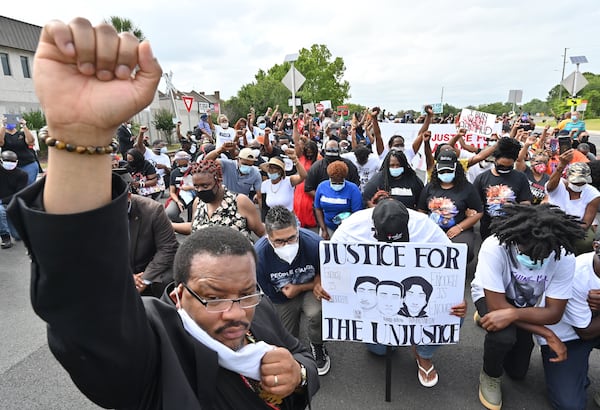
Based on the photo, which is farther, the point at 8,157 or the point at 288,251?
the point at 8,157

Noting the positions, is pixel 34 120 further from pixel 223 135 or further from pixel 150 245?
pixel 150 245

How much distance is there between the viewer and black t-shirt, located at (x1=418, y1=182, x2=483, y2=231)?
4652 millimetres

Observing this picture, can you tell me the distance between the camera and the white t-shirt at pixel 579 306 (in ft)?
9.08

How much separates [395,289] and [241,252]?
184 cm

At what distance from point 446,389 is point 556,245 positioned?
1457mm

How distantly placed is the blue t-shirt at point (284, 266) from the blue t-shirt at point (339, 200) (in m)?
1.42

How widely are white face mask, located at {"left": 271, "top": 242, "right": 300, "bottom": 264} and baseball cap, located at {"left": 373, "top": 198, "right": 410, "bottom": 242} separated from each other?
70cm

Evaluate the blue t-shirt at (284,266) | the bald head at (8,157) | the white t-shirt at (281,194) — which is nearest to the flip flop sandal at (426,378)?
the blue t-shirt at (284,266)

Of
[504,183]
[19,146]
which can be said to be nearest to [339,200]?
[504,183]

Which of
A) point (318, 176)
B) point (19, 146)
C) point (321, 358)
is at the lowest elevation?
point (321, 358)

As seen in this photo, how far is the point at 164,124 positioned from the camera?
101ft

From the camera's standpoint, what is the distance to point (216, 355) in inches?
44.6

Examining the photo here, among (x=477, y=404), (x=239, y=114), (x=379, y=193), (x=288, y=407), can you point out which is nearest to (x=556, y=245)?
(x=477, y=404)

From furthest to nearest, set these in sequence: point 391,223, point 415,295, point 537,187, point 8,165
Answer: point 8,165, point 537,187, point 391,223, point 415,295
